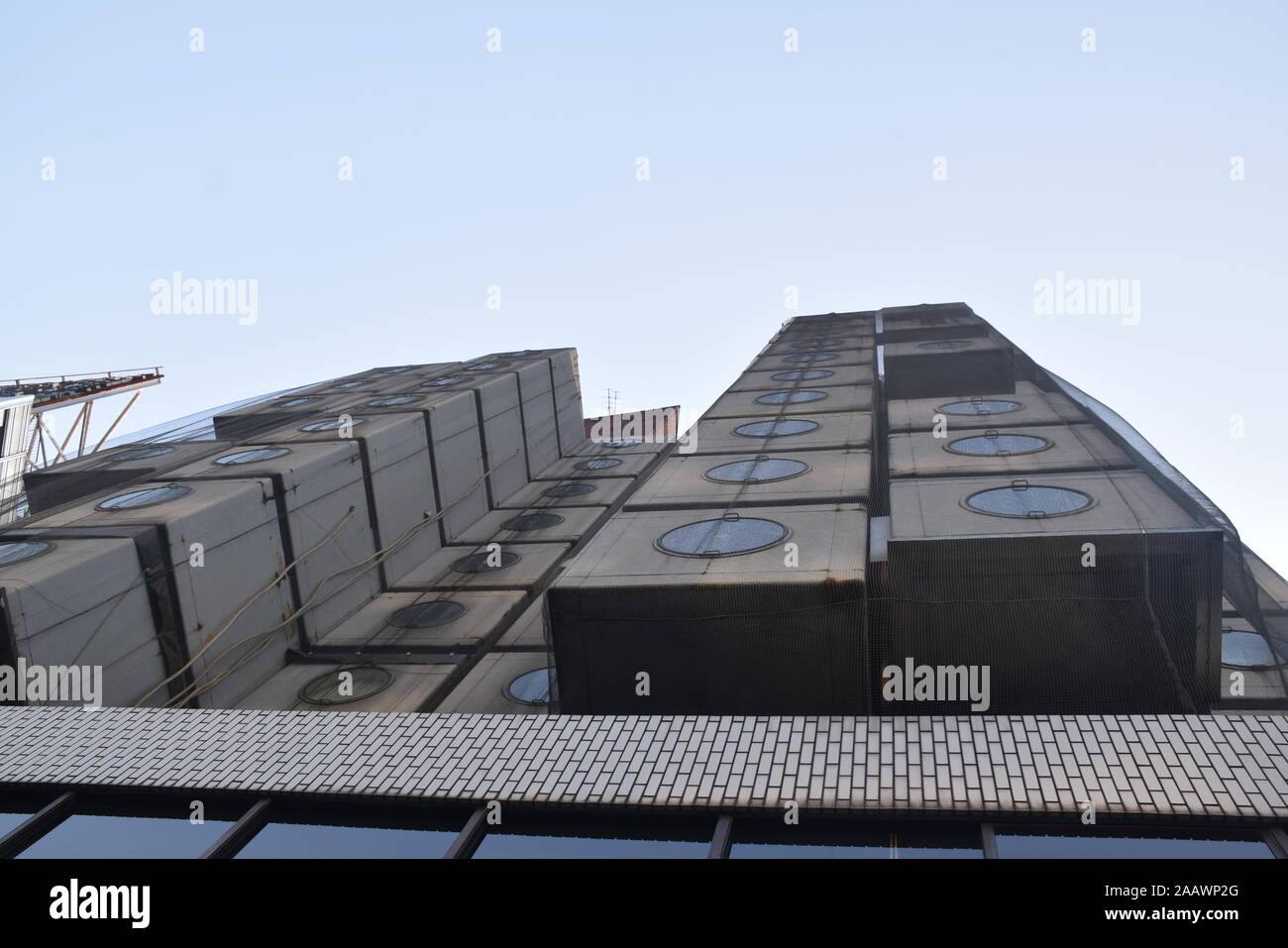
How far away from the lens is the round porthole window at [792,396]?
29.0 metres

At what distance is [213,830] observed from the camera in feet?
28.6

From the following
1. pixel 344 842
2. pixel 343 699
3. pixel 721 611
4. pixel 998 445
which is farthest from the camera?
pixel 998 445

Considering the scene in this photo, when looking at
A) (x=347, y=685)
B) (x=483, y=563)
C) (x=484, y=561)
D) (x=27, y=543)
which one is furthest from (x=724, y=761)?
(x=484, y=561)

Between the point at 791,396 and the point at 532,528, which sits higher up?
the point at 791,396

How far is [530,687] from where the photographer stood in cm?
1853

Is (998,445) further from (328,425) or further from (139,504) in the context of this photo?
(139,504)

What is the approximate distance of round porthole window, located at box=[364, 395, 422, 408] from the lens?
1191 inches

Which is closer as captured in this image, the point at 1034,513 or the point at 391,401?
the point at 1034,513

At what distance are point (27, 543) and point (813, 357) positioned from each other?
29.3 meters

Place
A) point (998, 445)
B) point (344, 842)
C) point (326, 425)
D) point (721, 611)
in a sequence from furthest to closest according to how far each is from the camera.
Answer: point (326, 425)
point (998, 445)
point (721, 611)
point (344, 842)

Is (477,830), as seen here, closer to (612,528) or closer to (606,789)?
(606,789)

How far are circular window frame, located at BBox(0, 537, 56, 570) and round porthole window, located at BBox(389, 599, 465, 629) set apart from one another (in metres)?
8.03
